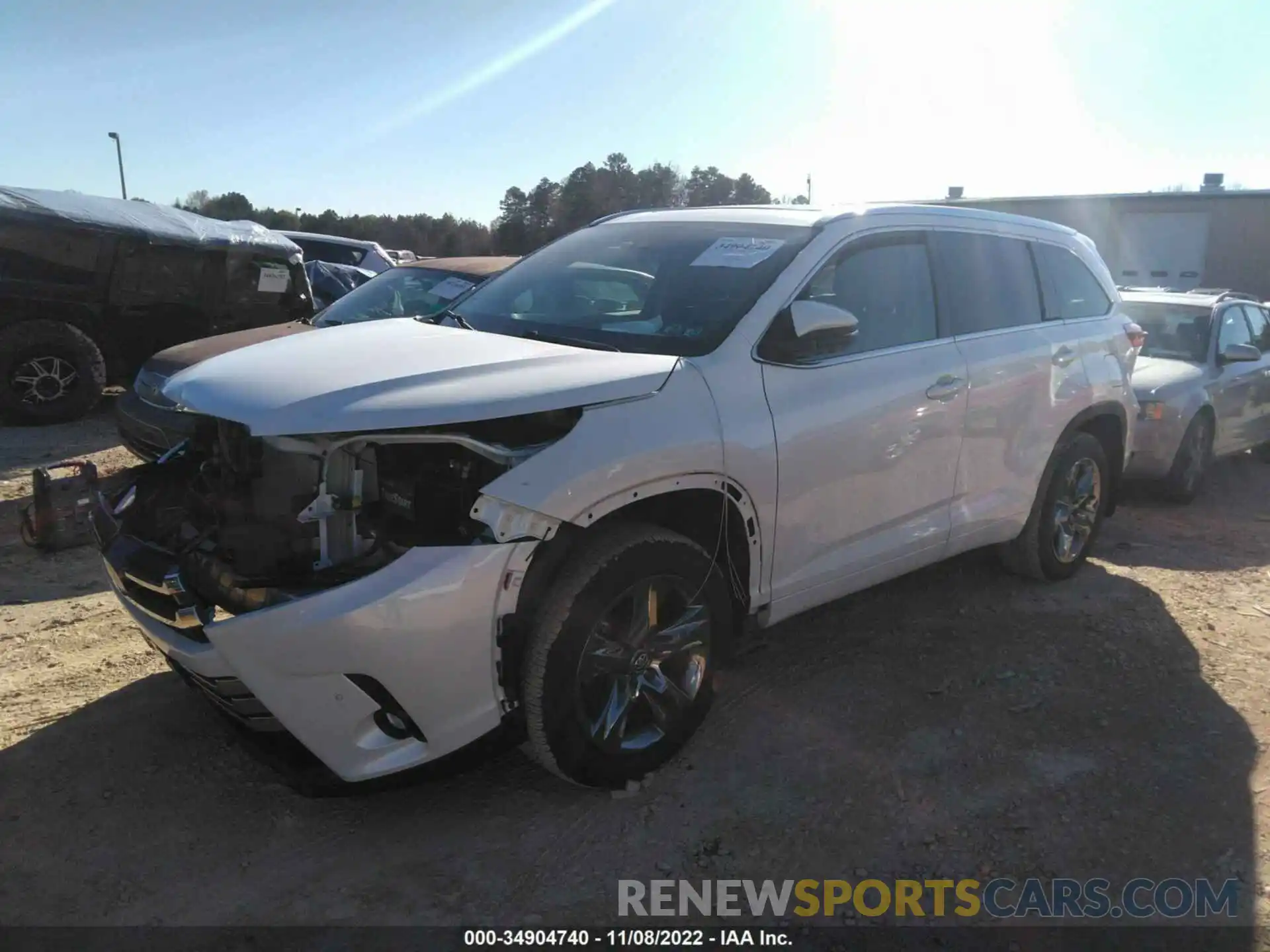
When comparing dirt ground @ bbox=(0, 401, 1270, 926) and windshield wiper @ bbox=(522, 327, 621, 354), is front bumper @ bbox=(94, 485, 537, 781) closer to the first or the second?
dirt ground @ bbox=(0, 401, 1270, 926)

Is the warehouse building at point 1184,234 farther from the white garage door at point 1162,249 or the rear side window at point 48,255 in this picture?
the rear side window at point 48,255

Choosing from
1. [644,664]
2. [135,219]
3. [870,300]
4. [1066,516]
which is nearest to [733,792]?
[644,664]

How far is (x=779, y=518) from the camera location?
3480mm

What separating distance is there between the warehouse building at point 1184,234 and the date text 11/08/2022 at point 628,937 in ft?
76.6

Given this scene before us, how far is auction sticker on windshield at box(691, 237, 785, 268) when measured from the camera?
12.3 feet

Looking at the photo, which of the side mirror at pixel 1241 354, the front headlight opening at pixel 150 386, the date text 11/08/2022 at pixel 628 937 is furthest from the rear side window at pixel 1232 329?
the front headlight opening at pixel 150 386

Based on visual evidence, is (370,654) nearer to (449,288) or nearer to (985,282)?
(985,282)

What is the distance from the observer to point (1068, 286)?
5.14m

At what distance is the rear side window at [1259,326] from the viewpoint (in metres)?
8.89

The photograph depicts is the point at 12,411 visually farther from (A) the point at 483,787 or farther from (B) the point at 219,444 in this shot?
(A) the point at 483,787

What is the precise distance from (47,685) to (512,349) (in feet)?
7.82

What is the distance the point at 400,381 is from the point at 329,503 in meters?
0.42

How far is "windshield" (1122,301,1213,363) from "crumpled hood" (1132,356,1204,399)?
0.15 m

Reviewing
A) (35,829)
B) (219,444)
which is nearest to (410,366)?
(219,444)
